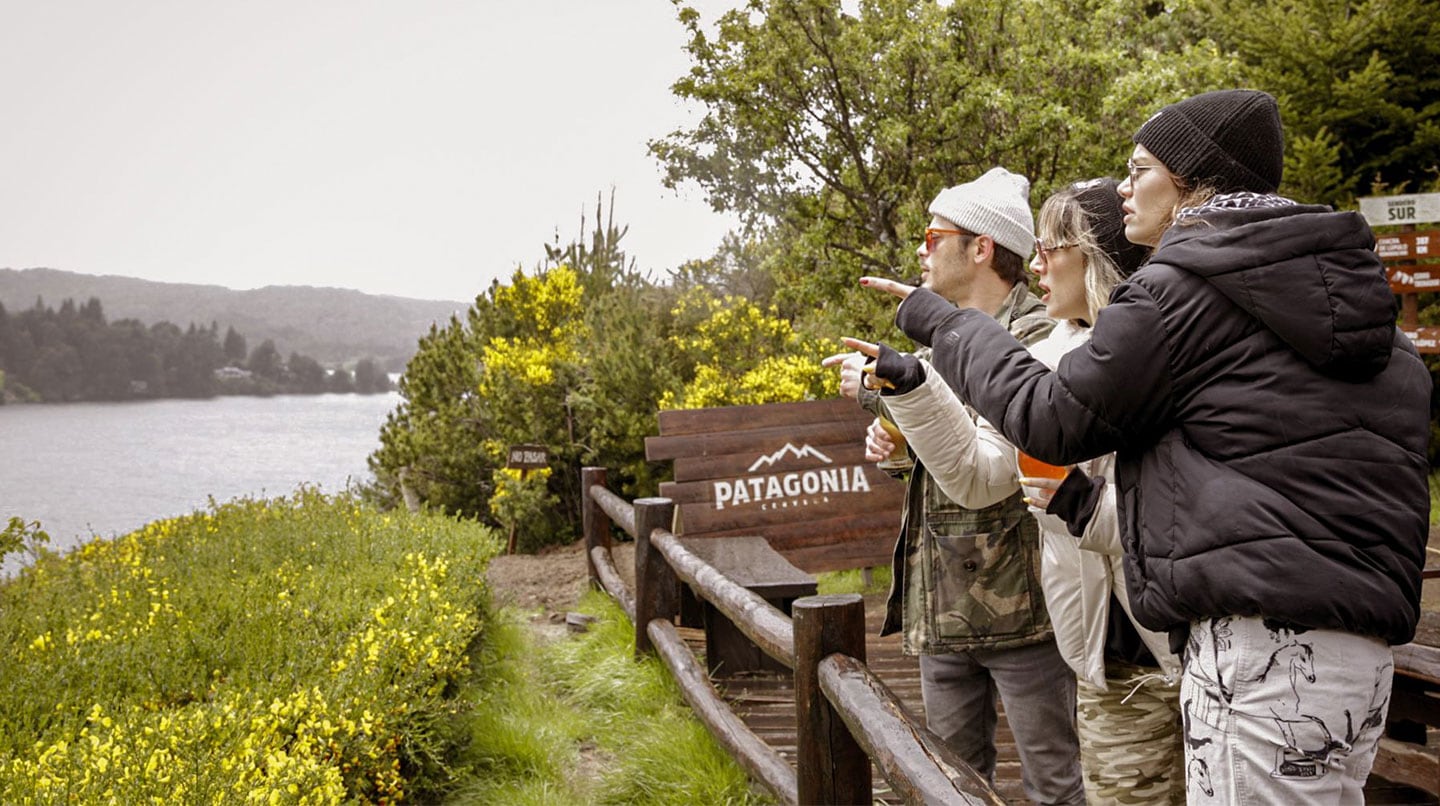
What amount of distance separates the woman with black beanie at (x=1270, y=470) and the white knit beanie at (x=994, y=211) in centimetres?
85

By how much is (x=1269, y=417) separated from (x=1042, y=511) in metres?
0.53

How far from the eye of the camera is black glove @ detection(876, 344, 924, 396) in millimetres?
1781

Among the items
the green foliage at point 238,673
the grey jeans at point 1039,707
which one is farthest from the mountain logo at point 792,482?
the grey jeans at point 1039,707

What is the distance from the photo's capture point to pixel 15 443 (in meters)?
7.57

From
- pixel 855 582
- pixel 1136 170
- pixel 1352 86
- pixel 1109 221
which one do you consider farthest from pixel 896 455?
pixel 1352 86

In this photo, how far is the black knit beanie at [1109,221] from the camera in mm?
1929

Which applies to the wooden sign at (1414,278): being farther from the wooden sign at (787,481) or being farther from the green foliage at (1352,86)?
the wooden sign at (787,481)

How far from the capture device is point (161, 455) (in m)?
10.3

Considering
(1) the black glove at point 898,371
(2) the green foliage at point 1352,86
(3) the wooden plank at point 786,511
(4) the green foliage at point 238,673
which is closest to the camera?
(1) the black glove at point 898,371

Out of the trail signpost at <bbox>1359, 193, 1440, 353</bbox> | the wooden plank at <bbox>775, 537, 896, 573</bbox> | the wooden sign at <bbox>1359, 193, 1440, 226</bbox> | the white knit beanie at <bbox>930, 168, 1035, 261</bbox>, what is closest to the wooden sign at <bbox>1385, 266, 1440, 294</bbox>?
the trail signpost at <bbox>1359, 193, 1440, 353</bbox>

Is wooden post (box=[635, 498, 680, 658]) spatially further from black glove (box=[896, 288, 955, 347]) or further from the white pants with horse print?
the white pants with horse print

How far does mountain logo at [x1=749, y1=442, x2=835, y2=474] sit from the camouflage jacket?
3.59 meters

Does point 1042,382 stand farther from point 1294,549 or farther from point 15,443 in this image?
point 15,443

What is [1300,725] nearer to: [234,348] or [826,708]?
[826,708]
